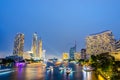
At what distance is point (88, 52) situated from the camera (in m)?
171

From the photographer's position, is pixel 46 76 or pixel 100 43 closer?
pixel 46 76

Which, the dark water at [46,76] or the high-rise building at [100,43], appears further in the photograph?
the high-rise building at [100,43]

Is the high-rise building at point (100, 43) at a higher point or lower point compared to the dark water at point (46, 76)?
higher

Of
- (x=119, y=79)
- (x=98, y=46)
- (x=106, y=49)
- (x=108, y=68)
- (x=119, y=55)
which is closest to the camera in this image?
(x=119, y=79)

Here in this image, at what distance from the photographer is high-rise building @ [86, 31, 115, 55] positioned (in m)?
150

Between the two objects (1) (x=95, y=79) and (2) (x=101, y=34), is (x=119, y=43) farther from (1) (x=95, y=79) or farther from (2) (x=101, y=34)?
(1) (x=95, y=79)

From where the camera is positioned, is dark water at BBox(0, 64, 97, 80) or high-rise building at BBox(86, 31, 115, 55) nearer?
dark water at BBox(0, 64, 97, 80)

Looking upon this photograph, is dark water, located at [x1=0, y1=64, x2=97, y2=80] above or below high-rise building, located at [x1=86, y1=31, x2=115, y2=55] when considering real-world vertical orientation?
below

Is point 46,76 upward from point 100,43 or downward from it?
downward

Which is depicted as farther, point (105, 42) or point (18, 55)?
point (18, 55)

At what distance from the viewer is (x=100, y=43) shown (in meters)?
160

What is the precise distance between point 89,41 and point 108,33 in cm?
2285

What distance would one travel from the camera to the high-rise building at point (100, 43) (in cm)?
15010

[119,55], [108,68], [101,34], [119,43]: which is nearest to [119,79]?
[108,68]
